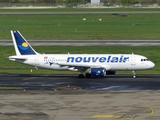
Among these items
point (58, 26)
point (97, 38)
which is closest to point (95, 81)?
point (97, 38)

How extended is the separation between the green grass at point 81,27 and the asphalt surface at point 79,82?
4611 cm

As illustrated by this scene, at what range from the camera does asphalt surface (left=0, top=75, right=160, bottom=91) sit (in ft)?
187

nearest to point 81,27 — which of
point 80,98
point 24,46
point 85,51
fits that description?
point 85,51

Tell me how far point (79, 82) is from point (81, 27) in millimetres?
79138

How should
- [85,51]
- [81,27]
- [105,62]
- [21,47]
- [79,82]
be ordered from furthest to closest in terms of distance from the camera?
1. [81,27]
2. [85,51]
3. [21,47]
4. [105,62]
5. [79,82]

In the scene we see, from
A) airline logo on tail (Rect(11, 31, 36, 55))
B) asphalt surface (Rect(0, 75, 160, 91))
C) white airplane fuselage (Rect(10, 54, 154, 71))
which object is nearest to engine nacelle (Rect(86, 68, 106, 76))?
asphalt surface (Rect(0, 75, 160, 91))

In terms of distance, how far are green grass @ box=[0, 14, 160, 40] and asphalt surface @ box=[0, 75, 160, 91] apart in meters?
46.1

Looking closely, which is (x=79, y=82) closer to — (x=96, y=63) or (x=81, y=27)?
(x=96, y=63)

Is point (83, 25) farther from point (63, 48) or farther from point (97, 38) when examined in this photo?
point (63, 48)

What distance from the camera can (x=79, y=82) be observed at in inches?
2427

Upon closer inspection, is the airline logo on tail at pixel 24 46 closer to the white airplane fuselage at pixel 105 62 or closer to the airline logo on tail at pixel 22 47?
the airline logo on tail at pixel 22 47

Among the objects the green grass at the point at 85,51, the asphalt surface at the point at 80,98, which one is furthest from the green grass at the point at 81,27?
the asphalt surface at the point at 80,98

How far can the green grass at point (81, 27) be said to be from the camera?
380 ft

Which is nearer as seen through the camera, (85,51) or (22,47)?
(22,47)
